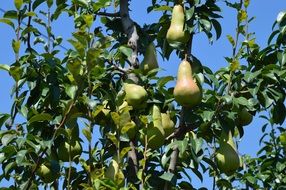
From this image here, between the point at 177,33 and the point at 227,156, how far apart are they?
585mm

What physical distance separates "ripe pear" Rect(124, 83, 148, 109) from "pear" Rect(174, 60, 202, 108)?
141 millimetres

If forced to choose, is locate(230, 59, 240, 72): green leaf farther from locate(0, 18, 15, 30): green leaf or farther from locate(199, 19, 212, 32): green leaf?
locate(0, 18, 15, 30): green leaf

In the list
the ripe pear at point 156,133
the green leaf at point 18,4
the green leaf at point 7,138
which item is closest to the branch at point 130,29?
the ripe pear at point 156,133

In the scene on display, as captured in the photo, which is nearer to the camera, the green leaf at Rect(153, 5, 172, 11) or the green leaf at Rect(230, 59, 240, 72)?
the green leaf at Rect(230, 59, 240, 72)

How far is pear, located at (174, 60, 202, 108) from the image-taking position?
8.54 ft

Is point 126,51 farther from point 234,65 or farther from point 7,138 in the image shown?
point 7,138

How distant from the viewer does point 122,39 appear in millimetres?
3344

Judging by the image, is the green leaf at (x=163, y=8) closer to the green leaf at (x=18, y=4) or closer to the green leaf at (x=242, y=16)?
the green leaf at (x=242, y=16)

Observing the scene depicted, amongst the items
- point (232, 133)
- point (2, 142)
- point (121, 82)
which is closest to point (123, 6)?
point (121, 82)

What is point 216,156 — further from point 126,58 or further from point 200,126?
point 126,58

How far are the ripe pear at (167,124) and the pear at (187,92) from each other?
0.49ft

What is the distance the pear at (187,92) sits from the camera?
2.60m

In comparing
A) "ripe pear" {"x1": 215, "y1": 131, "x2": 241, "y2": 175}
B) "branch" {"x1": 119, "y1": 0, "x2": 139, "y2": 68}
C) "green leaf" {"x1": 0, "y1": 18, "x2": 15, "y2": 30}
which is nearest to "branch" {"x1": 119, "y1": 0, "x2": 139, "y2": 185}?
"branch" {"x1": 119, "y1": 0, "x2": 139, "y2": 68}

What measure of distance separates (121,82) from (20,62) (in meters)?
0.61
